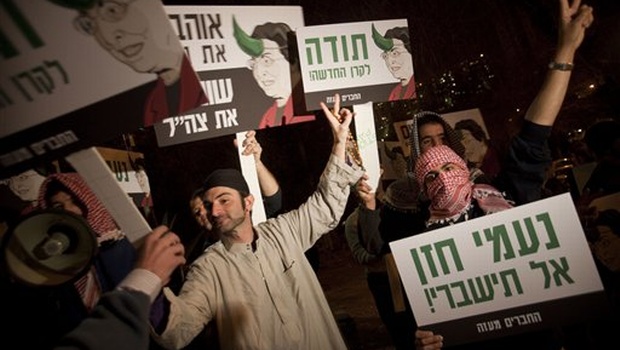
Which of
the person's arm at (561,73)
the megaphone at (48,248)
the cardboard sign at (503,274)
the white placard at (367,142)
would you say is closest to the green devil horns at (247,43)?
the white placard at (367,142)

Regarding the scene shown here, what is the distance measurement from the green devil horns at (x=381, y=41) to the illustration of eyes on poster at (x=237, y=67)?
558 mm

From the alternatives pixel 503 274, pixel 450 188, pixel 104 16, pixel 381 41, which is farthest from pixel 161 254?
pixel 381 41

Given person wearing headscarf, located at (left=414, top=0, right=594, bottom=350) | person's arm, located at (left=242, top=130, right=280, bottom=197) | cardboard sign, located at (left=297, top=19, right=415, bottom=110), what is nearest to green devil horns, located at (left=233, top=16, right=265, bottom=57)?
cardboard sign, located at (left=297, top=19, right=415, bottom=110)

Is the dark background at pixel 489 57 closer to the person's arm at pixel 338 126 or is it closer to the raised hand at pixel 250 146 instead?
the raised hand at pixel 250 146

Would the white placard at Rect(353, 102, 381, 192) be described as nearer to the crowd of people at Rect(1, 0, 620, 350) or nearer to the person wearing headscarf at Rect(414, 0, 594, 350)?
the crowd of people at Rect(1, 0, 620, 350)

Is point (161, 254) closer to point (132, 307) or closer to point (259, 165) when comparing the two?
point (132, 307)

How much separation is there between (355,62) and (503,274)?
1.90 m

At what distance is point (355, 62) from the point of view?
12.3ft

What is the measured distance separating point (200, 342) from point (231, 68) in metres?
2.15

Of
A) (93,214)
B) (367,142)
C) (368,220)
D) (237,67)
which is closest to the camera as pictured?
(93,214)

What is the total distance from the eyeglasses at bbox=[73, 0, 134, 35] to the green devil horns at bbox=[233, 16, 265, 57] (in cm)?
181

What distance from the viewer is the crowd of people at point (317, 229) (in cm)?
257

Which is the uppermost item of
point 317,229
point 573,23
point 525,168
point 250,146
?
point 573,23

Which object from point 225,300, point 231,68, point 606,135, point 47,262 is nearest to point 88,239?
point 47,262
